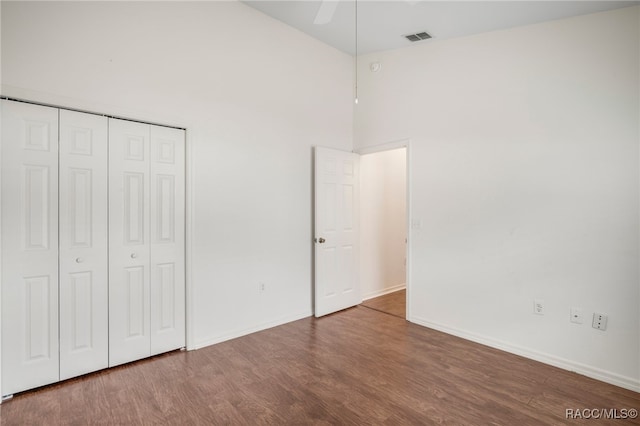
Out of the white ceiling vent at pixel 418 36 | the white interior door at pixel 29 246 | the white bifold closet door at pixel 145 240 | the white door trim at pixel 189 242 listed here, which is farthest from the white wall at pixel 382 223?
the white interior door at pixel 29 246

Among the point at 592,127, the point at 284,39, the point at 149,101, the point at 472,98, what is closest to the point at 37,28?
the point at 149,101

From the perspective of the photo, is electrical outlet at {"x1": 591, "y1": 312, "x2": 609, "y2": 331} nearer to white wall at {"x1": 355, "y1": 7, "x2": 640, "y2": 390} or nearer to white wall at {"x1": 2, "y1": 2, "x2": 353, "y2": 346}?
white wall at {"x1": 355, "y1": 7, "x2": 640, "y2": 390}

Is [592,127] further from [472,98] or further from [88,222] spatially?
[88,222]

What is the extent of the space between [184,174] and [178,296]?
3.77ft

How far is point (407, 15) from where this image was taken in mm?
3289

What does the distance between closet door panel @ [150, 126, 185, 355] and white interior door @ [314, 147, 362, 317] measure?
1.58m

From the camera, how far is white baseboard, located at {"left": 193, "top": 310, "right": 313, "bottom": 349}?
10.4 ft

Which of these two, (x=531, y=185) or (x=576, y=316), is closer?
(x=576, y=316)

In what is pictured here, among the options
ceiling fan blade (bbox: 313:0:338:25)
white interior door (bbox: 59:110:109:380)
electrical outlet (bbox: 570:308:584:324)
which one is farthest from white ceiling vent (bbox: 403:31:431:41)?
white interior door (bbox: 59:110:109:380)

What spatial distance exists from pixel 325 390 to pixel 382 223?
3.03 metres

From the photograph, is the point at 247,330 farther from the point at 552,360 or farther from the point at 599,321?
the point at 599,321

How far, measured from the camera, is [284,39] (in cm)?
379

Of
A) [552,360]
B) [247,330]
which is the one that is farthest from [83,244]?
[552,360]

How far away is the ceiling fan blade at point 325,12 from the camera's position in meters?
3.24
